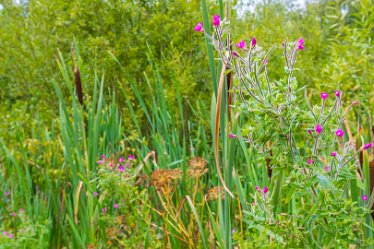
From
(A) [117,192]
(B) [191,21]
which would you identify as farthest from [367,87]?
(A) [117,192]

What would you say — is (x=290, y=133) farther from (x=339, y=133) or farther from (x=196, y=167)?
(x=196, y=167)

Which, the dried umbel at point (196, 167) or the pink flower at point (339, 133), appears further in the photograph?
the dried umbel at point (196, 167)

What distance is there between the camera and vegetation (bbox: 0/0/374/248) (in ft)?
4.45

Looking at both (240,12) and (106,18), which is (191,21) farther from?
(240,12)

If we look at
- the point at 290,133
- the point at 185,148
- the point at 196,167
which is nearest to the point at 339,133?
the point at 290,133

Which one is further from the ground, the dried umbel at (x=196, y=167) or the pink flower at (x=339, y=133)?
the pink flower at (x=339, y=133)

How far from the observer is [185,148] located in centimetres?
236

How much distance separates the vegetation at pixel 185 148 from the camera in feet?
4.45

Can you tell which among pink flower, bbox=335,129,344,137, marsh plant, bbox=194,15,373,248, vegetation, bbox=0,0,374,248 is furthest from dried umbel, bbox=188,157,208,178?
pink flower, bbox=335,129,344,137

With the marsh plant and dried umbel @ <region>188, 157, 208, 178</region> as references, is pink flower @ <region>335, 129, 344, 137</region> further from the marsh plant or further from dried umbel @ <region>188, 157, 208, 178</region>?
dried umbel @ <region>188, 157, 208, 178</region>

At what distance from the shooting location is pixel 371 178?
58.1 inches

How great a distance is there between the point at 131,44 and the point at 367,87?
2211 millimetres

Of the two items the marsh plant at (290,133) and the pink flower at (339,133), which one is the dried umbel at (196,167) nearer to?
the marsh plant at (290,133)

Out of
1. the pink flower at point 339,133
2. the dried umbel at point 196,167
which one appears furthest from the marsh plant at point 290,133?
the dried umbel at point 196,167
